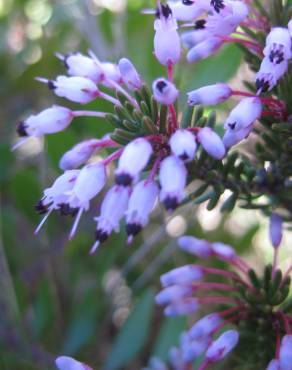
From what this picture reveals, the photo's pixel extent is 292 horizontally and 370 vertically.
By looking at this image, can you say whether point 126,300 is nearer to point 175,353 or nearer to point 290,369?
point 175,353

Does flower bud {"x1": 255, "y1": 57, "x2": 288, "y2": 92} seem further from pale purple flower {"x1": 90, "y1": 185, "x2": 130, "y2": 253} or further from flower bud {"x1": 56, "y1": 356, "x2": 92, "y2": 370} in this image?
flower bud {"x1": 56, "y1": 356, "x2": 92, "y2": 370}

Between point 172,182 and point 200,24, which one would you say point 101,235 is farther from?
point 200,24

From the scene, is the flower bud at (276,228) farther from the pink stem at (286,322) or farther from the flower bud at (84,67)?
the flower bud at (84,67)

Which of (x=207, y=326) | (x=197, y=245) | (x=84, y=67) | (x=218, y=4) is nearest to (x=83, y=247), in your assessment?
(x=197, y=245)

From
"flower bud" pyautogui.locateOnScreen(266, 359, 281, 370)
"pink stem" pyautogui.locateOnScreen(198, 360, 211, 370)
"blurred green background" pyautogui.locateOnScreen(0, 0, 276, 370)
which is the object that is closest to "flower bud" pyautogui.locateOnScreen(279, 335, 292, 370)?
"flower bud" pyautogui.locateOnScreen(266, 359, 281, 370)

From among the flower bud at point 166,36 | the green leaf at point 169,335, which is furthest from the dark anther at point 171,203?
the green leaf at point 169,335

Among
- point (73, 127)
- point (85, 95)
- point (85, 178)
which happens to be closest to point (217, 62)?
point (73, 127)
